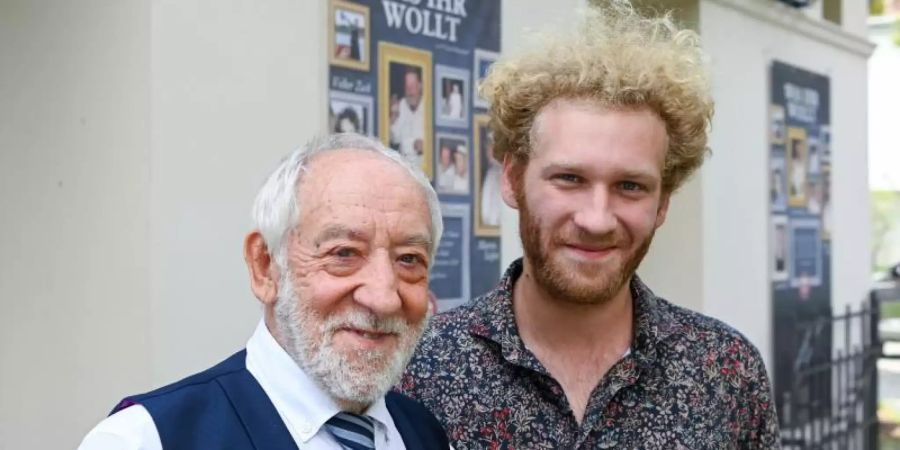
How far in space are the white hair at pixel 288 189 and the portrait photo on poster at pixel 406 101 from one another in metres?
1.98

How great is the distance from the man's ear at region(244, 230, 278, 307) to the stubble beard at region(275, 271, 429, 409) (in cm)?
2

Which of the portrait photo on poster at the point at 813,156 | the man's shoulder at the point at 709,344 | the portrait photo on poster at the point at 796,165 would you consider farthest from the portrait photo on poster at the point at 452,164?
the portrait photo on poster at the point at 813,156

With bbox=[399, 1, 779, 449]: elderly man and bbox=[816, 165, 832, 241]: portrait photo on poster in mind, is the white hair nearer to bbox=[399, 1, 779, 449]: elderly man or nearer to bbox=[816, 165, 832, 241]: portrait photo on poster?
bbox=[399, 1, 779, 449]: elderly man

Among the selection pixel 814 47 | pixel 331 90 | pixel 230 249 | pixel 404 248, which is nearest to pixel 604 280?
pixel 404 248

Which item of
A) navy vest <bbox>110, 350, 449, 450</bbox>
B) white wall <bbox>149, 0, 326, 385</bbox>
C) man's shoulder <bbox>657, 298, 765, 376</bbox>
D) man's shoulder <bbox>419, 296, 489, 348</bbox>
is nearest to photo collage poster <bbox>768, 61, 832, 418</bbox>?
white wall <bbox>149, 0, 326, 385</bbox>

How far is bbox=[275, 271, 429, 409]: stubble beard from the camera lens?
171cm

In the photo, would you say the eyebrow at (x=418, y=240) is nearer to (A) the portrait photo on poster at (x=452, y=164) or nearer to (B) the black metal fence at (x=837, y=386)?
(A) the portrait photo on poster at (x=452, y=164)

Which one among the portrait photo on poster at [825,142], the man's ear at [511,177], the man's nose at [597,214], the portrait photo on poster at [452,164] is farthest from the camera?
the portrait photo on poster at [825,142]

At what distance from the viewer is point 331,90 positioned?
12.0 ft

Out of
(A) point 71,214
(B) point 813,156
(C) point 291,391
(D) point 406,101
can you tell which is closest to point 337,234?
(C) point 291,391

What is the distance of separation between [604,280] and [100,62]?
1.66 m

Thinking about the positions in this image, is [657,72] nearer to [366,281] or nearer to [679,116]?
[679,116]

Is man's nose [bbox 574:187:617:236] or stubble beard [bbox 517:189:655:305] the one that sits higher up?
man's nose [bbox 574:187:617:236]

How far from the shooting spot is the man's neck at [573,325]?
2361 mm
